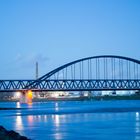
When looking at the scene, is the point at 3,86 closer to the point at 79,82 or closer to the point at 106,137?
the point at 79,82

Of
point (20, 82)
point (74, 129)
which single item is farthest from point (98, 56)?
point (74, 129)

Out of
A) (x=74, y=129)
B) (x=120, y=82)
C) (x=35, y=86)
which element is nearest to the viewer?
(x=74, y=129)

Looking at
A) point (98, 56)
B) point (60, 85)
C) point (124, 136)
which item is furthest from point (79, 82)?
point (124, 136)

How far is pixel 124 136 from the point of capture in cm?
4991

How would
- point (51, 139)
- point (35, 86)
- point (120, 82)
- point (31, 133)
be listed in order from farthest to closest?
point (35, 86) < point (120, 82) < point (31, 133) < point (51, 139)

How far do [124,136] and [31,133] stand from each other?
10.5 metres

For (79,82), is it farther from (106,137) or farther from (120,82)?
(106,137)

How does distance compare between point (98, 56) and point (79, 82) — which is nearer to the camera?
point (98, 56)

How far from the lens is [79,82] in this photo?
13975 cm

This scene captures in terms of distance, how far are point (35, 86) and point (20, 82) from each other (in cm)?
613

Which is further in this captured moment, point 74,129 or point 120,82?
point 120,82

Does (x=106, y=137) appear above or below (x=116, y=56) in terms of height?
below

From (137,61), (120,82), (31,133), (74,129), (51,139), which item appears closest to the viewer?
(51,139)

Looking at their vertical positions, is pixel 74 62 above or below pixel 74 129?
above
